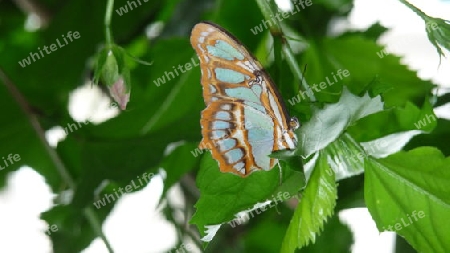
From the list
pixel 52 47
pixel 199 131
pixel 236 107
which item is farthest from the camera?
pixel 52 47

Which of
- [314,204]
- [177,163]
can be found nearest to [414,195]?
[314,204]

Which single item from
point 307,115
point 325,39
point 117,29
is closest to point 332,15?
point 325,39

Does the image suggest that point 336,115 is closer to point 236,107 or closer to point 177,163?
point 236,107

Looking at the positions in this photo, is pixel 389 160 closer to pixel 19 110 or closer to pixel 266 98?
pixel 266 98

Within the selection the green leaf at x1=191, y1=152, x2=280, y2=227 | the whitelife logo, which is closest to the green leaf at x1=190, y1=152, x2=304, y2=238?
the green leaf at x1=191, y1=152, x2=280, y2=227

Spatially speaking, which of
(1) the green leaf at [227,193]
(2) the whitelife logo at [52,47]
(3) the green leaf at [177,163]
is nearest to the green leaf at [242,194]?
(1) the green leaf at [227,193]
